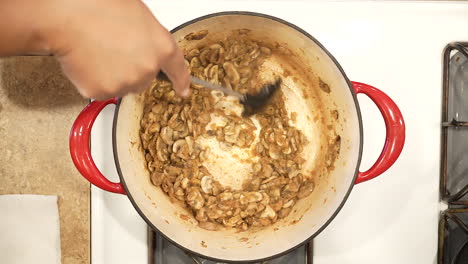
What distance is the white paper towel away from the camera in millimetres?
755

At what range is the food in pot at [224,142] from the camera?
0.71 m

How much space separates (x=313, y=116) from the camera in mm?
756

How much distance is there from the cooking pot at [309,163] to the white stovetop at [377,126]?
7 centimetres

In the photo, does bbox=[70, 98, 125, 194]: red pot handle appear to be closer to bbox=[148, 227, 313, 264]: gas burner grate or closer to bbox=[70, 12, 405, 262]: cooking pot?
bbox=[70, 12, 405, 262]: cooking pot

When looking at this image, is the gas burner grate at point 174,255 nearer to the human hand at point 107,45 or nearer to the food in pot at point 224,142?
the food in pot at point 224,142

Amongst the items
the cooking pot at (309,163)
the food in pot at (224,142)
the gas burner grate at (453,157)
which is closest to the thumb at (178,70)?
the cooking pot at (309,163)

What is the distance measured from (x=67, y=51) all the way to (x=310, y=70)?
472 mm

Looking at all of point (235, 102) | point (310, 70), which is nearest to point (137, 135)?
point (235, 102)

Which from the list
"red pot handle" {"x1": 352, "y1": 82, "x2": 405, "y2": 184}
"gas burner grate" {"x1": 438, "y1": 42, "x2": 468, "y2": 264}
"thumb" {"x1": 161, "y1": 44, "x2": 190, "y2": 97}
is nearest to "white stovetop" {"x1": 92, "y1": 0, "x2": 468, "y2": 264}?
"gas burner grate" {"x1": 438, "y1": 42, "x2": 468, "y2": 264}

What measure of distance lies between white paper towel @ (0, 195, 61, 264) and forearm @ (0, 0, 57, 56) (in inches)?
20.6

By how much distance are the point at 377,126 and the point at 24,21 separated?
0.58m

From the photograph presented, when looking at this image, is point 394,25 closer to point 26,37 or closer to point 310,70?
point 310,70

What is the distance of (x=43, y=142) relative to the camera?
2.47ft

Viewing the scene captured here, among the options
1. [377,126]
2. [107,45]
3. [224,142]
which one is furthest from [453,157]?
[107,45]
